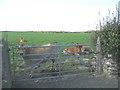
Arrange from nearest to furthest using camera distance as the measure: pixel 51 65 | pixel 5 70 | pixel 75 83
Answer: pixel 5 70, pixel 75 83, pixel 51 65

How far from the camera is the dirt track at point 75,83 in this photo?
9688mm

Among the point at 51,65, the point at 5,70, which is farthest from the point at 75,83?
the point at 5,70

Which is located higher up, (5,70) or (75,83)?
(5,70)

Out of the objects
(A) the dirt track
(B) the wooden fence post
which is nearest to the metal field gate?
(A) the dirt track

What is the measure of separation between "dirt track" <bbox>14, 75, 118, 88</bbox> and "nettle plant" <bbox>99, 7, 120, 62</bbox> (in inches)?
37.4

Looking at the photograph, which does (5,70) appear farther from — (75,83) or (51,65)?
(51,65)

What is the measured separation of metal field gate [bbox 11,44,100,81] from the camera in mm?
10268

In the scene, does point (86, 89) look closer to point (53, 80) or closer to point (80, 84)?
point (80, 84)

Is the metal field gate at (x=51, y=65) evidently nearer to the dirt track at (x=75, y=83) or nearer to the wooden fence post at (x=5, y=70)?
the dirt track at (x=75, y=83)

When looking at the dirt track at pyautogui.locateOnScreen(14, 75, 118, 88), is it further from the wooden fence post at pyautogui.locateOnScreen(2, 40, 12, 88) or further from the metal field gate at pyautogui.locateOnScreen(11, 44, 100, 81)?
the wooden fence post at pyautogui.locateOnScreen(2, 40, 12, 88)

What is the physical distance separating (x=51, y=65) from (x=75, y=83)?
153cm

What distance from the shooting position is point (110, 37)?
36.1 ft

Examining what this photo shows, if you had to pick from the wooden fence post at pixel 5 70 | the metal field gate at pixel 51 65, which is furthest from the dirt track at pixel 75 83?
the wooden fence post at pixel 5 70

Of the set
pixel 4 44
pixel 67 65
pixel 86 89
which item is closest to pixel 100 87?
pixel 86 89
